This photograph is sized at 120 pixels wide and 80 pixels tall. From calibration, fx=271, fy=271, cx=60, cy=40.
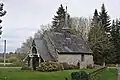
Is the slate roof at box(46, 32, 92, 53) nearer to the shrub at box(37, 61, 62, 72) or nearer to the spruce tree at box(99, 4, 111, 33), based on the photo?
the shrub at box(37, 61, 62, 72)

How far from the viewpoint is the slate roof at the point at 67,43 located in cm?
4739

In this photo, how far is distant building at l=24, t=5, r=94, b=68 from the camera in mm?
46562

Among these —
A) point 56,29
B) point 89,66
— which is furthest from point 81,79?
point 56,29

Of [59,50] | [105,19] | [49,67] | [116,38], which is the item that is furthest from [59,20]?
[49,67]

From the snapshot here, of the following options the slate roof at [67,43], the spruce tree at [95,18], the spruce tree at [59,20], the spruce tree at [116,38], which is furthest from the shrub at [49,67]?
the spruce tree at [116,38]

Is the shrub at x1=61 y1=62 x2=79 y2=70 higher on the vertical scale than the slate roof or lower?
lower

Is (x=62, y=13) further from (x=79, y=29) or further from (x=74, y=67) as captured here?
(x=74, y=67)

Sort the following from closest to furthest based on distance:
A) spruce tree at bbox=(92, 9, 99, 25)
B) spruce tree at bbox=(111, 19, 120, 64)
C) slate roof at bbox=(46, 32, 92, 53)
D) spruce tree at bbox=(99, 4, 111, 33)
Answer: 1. slate roof at bbox=(46, 32, 92, 53)
2. spruce tree at bbox=(92, 9, 99, 25)
3. spruce tree at bbox=(111, 19, 120, 64)
4. spruce tree at bbox=(99, 4, 111, 33)

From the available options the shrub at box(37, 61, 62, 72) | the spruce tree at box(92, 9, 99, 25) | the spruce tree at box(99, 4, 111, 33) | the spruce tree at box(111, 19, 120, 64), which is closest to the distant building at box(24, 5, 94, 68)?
the shrub at box(37, 61, 62, 72)

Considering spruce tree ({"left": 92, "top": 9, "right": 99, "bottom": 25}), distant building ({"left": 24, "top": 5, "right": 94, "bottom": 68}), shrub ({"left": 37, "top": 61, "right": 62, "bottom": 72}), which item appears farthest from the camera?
spruce tree ({"left": 92, "top": 9, "right": 99, "bottom": 25})

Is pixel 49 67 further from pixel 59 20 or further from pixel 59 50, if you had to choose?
pixel 59 20

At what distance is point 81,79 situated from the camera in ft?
41.8

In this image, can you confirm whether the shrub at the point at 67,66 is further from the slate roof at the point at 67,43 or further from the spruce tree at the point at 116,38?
the spruce tree at the point at 116,38

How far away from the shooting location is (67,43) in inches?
1930
